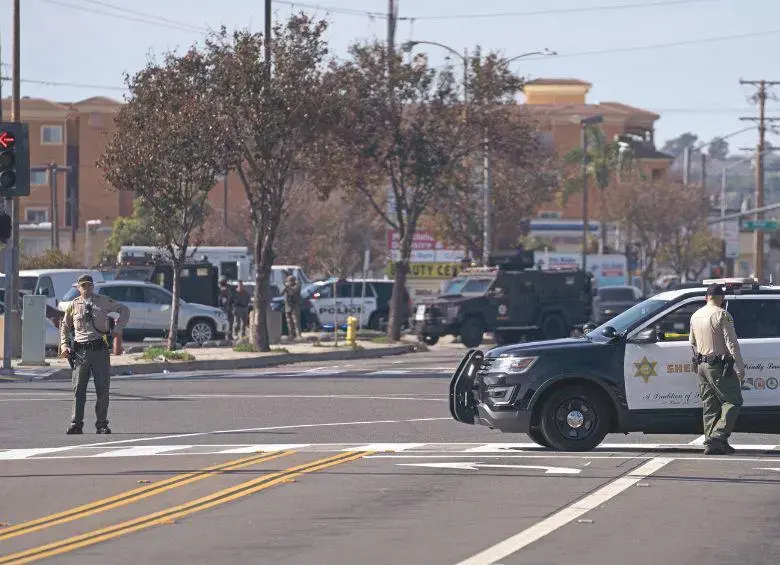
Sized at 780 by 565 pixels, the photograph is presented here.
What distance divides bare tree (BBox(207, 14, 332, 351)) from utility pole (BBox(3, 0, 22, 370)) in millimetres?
4626

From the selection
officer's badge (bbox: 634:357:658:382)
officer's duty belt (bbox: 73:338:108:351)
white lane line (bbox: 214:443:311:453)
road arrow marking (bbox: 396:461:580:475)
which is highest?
officer's duty belt (bbox: 73:338:108:351)

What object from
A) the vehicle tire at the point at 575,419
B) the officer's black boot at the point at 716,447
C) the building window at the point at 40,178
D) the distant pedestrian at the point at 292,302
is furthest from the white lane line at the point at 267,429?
the building window at the point at 40,178

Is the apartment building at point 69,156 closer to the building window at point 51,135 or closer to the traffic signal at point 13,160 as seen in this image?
the building window at point 51,135

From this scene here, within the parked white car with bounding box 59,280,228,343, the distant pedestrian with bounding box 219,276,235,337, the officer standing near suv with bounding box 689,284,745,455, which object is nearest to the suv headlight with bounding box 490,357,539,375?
the officer standing near suv with bounding box 689,284,745,455

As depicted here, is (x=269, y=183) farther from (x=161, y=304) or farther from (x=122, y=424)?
(x=122, y=424)

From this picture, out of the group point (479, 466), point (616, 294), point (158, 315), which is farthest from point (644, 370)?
point (616, 294)

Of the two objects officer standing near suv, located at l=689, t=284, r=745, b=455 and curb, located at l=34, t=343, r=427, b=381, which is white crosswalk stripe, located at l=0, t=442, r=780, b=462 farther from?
curb, located at l=34, t=343, r=427, b=381

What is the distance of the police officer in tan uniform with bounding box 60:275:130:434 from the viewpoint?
18.0 meters

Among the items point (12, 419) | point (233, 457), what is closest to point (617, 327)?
point (233, 457)

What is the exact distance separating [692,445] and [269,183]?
71.3 feet

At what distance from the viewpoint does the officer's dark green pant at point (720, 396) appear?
50.6ft

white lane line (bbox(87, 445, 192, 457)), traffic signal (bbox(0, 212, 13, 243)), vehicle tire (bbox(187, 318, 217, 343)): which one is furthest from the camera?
vehicle tire (bbox(187, 318, 217, 343))

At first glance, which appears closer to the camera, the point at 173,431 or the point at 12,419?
the point at 173,431

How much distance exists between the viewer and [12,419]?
1988 centimetres
